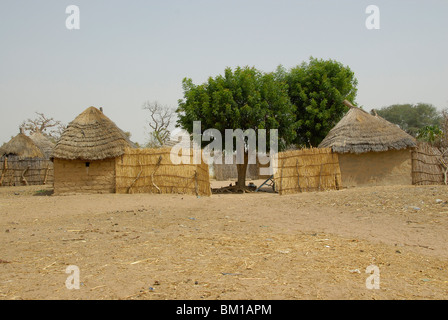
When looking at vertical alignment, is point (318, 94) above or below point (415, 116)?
below

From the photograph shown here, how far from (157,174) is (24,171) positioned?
11477mm

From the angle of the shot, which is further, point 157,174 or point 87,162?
point 87,162

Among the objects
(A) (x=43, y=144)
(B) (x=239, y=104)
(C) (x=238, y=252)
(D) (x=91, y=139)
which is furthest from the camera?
(A) (x=43, y=144)

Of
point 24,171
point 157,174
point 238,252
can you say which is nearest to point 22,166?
point 24,171

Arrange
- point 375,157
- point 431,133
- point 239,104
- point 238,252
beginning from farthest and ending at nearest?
point 431,133 < point 239,104 < point 375,157 < point 238,252

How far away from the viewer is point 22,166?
814 inches

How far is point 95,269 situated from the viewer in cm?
405

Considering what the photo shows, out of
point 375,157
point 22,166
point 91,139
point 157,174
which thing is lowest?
point 157,174

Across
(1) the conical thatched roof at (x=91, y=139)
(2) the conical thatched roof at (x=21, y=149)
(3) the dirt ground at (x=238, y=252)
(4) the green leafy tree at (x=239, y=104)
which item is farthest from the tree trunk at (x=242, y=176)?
(2) the conical thatched roof at (x=21, y=149)

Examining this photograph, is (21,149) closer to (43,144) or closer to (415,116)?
(43,144)
